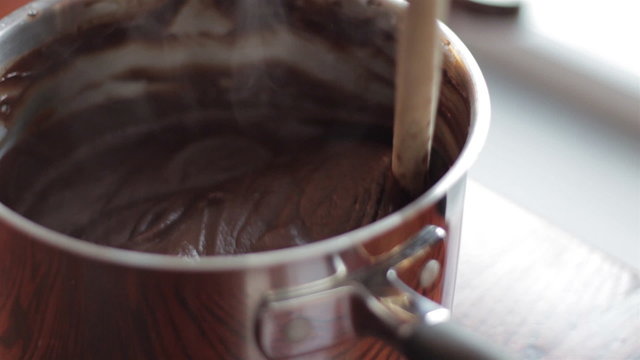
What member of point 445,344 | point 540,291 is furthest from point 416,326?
point 540,291

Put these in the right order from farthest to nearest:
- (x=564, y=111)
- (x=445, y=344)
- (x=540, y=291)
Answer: (x=564, y=111) → (x=540, y=291) → (x=445, y=344)

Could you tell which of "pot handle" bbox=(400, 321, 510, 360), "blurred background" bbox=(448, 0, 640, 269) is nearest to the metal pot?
"pot handle" bbox=(400, 321, 510, 360)

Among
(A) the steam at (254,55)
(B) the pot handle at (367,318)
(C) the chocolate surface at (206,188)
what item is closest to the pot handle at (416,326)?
(B) the pot handle at (367,318)

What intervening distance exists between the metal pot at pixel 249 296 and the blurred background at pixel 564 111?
0.43 m

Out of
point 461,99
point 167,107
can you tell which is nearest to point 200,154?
point 167,107

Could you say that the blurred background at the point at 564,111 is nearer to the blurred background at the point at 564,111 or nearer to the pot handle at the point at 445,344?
the blurred background at the point at 564,111

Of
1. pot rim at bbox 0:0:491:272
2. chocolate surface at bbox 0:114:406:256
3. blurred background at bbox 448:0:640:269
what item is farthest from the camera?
blurred background at bbox 448:0:640:269

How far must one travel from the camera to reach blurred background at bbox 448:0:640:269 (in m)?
0.78

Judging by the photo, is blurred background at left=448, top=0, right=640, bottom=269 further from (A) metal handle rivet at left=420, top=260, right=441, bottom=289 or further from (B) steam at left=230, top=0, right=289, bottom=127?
(A) metal handle rivet at left=420, top=260, right=441, bottom=289

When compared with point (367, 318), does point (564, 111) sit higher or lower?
lower

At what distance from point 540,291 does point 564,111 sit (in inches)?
13.7

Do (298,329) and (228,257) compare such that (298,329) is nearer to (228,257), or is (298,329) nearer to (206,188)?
(228,257)

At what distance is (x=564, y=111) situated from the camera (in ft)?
2.80

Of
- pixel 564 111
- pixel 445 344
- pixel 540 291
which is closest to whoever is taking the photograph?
pixel 445 344
